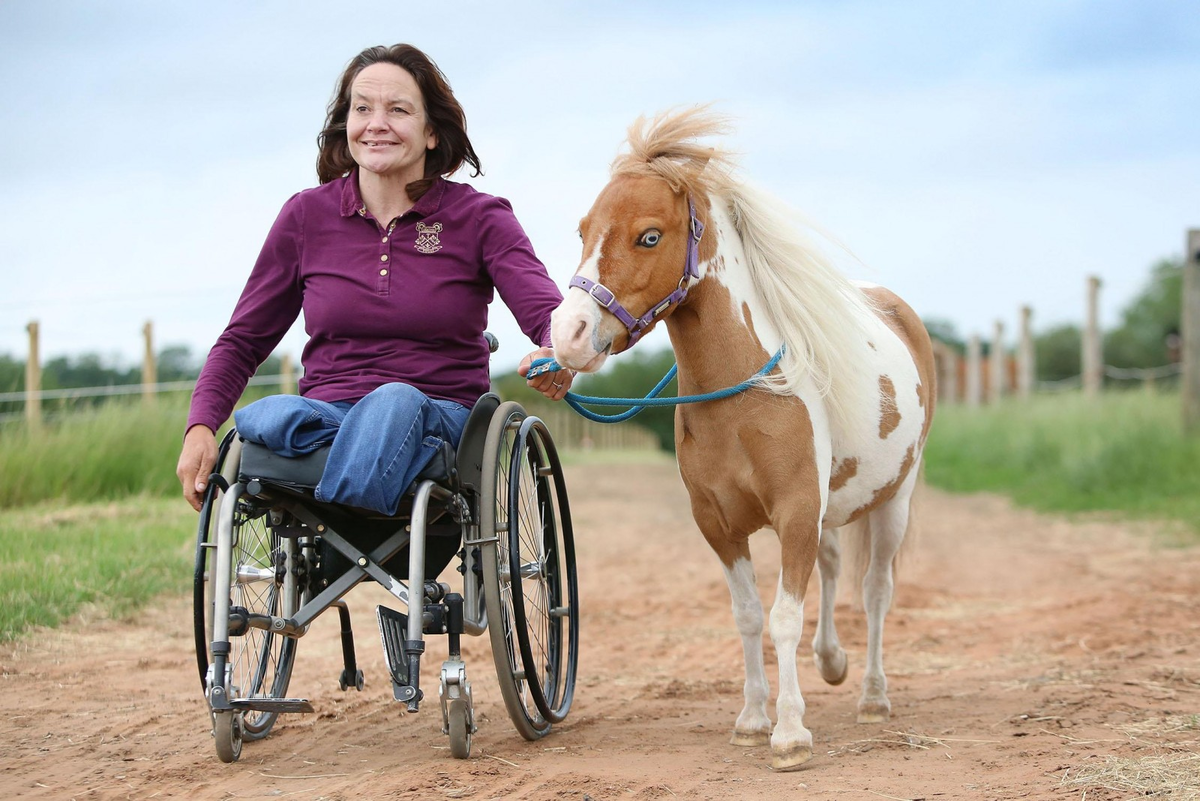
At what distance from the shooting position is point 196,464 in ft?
11.0

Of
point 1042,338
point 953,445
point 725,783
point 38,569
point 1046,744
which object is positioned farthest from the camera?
point 1042,338

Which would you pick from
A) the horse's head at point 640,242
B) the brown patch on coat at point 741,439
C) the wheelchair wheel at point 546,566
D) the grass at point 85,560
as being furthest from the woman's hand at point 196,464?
the grass at point 85,560

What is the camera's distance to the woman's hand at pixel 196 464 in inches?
131

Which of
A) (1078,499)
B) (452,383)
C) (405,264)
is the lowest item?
(1078,499)

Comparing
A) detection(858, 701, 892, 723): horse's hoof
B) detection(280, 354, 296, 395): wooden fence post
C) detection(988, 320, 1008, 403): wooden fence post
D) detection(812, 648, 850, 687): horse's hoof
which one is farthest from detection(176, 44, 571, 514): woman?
detection(988, 320, 1008, 403): wooden fence post

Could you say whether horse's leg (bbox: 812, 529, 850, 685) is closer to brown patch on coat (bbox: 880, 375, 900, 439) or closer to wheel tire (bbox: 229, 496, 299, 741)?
brown patch on coat (bbox: 880, 375, 900, 439)

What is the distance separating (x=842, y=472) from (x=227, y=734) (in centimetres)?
200

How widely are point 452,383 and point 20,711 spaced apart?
1920 millimetres

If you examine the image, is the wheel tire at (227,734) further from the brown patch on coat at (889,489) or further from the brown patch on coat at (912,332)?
the brown patch on coat at (912,332)

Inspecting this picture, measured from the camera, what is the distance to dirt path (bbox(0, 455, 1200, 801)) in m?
3.13

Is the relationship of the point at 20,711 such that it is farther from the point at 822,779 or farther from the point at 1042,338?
the point at 1042,338

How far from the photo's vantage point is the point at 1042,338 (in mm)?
52406

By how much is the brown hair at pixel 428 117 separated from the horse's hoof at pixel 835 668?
88.2 inches

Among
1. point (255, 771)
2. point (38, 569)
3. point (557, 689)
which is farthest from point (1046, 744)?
point (38, 569)
